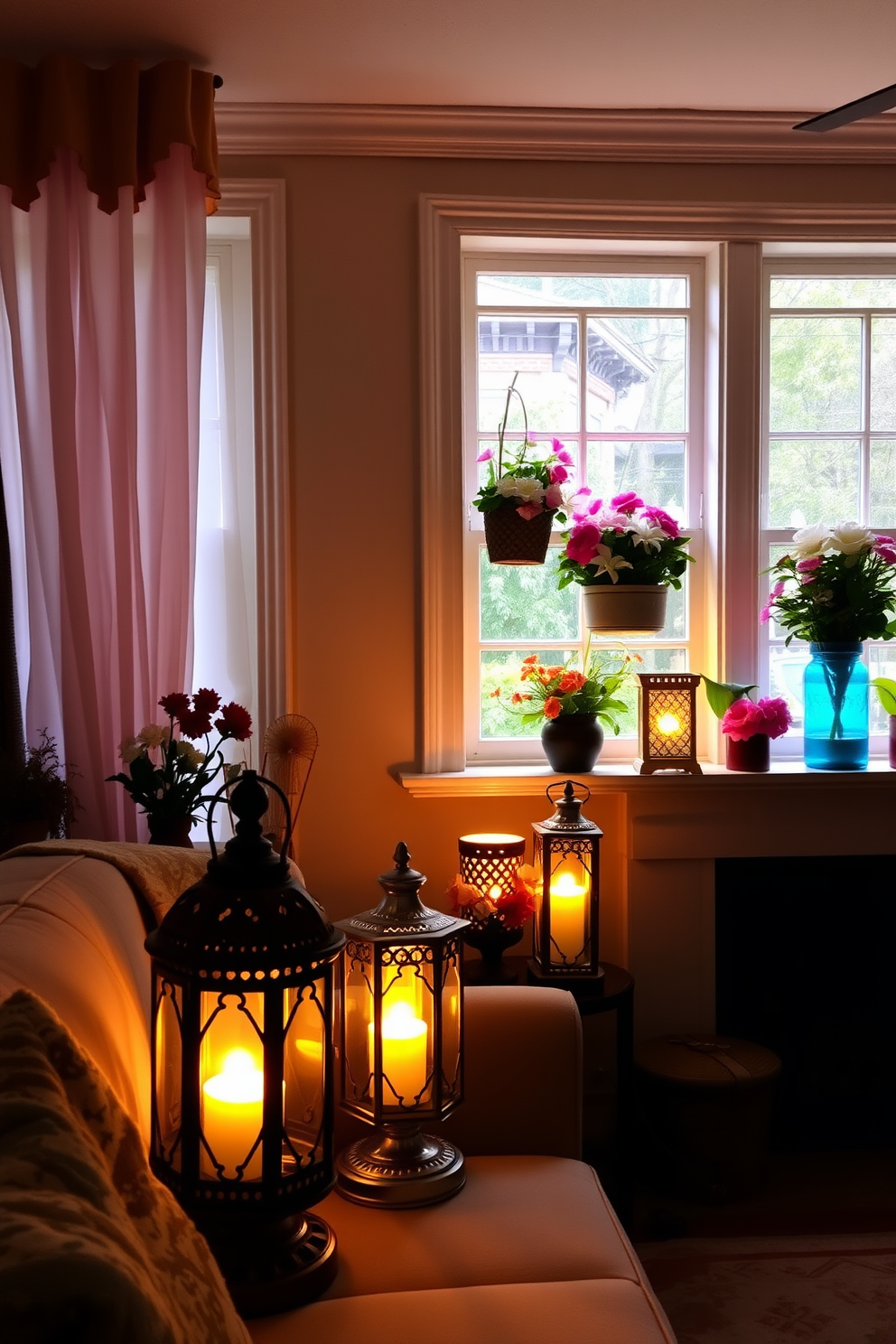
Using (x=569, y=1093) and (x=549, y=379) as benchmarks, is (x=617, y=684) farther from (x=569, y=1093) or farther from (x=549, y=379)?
(x=569, y=1093)

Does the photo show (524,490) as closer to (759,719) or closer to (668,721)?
(668,721)

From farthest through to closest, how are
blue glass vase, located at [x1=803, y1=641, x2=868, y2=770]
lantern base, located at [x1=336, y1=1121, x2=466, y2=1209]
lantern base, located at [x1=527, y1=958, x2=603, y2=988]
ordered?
1. blue glass vase, located at [x1=803, y1=641, x2=868, y2=770]
2. lantern base, located at [x1=527, y1=958, x2=603, y2=988]
3. lantern base, located at [x1=336, y1=1121, x2=466, y2=1209]

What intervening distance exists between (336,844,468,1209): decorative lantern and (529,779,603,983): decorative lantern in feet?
2.62

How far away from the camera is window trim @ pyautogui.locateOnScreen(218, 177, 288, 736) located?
9.58ft

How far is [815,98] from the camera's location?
290 cm

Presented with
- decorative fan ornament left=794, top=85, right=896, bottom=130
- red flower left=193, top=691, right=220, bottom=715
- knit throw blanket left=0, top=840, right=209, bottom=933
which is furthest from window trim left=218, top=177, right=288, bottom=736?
decorative fan ornament left=794, top=85, right=896, bottom=130

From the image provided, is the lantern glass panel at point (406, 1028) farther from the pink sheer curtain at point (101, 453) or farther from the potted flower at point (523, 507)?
the potted flower at point (523, 507)

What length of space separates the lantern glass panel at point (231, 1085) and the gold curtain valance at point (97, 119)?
206cm

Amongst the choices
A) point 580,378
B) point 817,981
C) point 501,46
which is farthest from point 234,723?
point 817,981

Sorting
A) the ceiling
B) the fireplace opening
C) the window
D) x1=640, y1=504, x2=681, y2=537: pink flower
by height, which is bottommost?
the fireplace opening

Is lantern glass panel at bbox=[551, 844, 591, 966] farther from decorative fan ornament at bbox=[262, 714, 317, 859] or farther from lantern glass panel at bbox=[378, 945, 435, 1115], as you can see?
lantern glass panel at bbox=[378, 945, 435, 1115]

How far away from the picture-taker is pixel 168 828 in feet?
8.12

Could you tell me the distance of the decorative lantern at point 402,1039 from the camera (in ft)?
5.49

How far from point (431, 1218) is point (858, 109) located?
2055 mm
